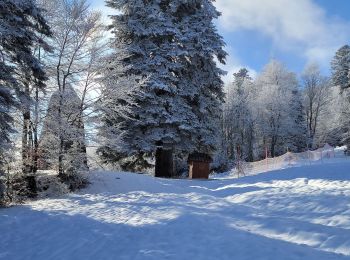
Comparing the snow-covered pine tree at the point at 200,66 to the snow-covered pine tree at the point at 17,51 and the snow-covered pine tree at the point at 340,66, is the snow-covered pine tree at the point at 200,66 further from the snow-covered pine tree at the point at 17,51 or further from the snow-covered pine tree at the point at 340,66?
the snow-covered pine tree at the point at 340,66

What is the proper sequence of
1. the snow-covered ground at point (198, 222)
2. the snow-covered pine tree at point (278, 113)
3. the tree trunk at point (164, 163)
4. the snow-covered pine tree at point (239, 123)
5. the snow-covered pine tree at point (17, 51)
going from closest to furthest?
1. the snow-covered ground at point (198, 222)
2. the snow-covered pine tree at point (17, 51)
3. the tree trunk at point (164, 163)
4. the snow-covered pine tree at point (278, 113)
5. the snow-covered pine tree at point (239, 123)

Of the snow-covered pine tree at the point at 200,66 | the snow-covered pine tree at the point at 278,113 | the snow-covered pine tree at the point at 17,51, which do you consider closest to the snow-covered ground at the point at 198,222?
the snow-covered pine tree at the point at 17,51

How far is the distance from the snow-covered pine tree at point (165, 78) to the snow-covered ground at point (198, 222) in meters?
6.09

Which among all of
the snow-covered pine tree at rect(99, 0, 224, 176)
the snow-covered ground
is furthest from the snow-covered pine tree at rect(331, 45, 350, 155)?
the snow-covered ground

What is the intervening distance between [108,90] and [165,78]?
4973mm

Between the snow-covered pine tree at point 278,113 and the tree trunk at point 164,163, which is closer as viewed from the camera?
the tree trunk at point 164,163

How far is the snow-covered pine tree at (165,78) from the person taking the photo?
779 inches

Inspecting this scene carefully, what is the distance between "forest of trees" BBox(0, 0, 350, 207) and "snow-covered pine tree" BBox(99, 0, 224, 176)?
0.05 meters

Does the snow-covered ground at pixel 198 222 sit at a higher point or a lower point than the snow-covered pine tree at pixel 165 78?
lower

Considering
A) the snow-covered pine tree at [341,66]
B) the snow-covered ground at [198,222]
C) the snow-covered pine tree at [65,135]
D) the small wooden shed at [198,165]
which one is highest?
the snow-covered pine tree at [341,66]

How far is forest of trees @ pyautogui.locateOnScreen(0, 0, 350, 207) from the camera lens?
12930mm

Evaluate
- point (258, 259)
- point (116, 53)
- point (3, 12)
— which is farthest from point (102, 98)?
point (258, 259)

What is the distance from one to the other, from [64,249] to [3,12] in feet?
24.3

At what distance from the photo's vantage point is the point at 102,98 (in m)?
16.1
